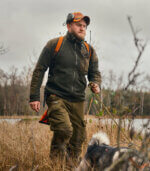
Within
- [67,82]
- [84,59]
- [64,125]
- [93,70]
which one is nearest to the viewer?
[64,125]

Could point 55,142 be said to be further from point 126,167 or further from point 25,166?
point 126,167

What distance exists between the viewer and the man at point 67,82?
11.5 ft

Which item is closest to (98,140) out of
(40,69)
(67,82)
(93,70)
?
(67,82)

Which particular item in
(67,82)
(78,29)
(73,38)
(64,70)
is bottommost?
(67,82)

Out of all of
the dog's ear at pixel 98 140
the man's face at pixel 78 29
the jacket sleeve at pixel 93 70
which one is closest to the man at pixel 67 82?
the man's face at pixel 78 29

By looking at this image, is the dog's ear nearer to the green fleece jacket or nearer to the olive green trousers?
the olive green trousers

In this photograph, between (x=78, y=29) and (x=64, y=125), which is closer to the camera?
(x=64, y=125)

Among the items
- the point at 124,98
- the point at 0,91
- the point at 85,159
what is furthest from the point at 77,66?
the point at 0,91

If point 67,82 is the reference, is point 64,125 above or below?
below

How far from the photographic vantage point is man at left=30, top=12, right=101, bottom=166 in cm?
350

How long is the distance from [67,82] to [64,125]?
66 centimetres

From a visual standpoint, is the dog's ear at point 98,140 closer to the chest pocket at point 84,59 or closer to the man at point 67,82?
the man at point 67,82

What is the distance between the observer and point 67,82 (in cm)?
366

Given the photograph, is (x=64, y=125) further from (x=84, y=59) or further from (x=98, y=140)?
(x=84, y=59)
